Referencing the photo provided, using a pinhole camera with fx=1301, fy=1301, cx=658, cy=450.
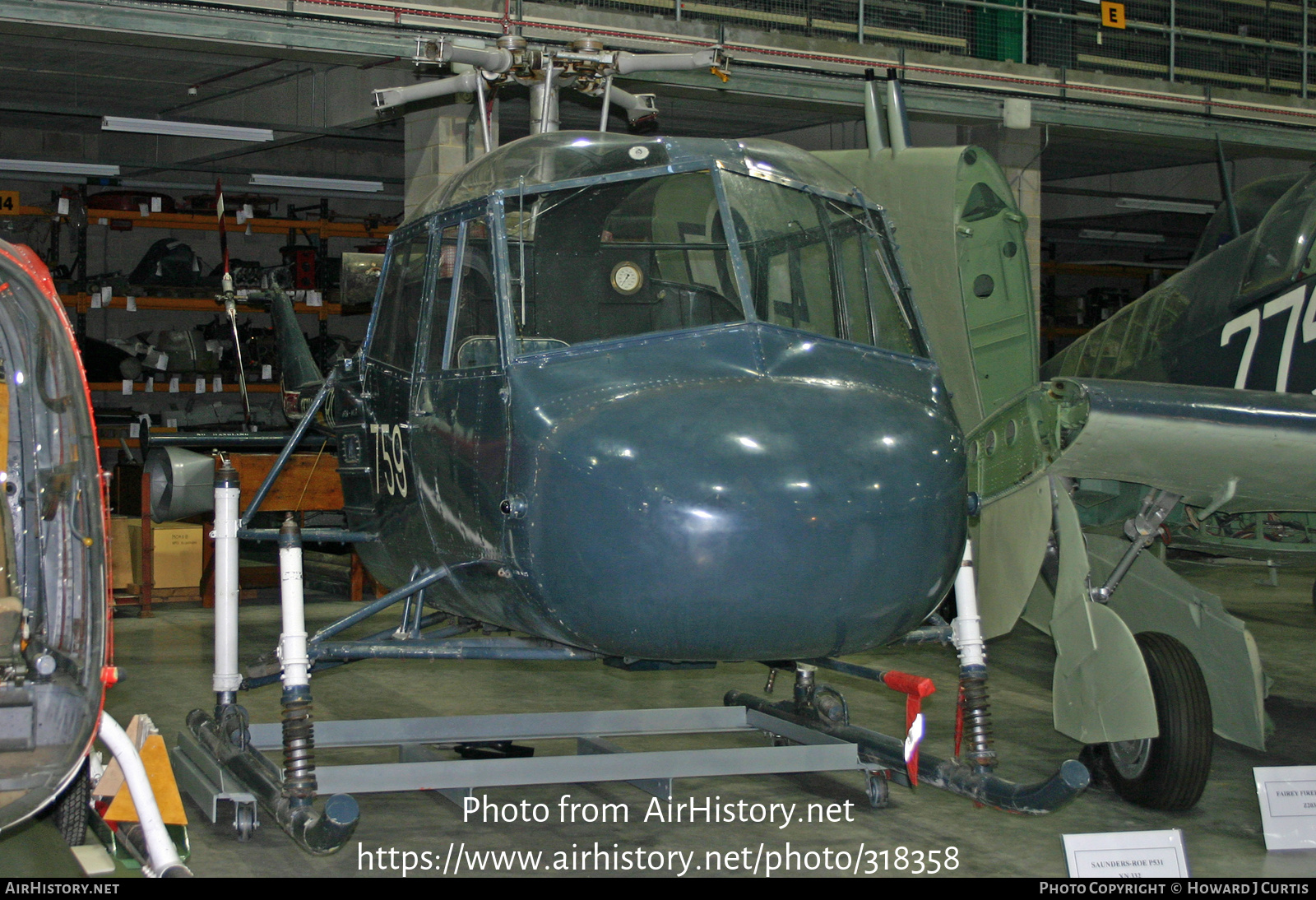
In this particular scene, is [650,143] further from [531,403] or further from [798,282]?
[531,403]

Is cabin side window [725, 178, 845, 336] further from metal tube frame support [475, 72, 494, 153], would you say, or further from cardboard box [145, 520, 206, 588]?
cardboard box [145, 520, 206, 588]

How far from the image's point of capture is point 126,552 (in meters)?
10.6

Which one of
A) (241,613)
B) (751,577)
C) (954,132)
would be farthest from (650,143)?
(954,132)

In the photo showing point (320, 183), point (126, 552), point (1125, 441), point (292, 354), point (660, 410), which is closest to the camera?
point (660, 410)

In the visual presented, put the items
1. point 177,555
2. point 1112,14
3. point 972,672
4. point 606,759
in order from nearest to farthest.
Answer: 1. point 972,672
2. point 606,759
3. point 177,555
4. point 1112,14

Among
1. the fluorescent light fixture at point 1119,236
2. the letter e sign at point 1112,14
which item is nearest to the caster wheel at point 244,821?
the letter e sign at point 1112,14

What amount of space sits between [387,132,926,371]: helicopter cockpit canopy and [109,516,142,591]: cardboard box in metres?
6.62

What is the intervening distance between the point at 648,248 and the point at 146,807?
8.08ft

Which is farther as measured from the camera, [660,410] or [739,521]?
[660,410]

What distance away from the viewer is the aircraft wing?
189 inches

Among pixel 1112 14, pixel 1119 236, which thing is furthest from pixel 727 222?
pixel 1119 236

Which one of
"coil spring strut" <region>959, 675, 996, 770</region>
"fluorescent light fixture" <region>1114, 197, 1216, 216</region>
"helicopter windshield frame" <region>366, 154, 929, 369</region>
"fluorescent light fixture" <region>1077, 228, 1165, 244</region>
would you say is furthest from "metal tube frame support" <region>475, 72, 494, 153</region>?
"fluorescent light fixture" <region>1077, 228, 1165, 244</region>

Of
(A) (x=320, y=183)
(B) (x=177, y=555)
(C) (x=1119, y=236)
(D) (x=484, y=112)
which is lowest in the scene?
(B) (x=177, y=555)

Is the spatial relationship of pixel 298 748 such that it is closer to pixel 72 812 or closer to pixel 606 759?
pixel 72 812
